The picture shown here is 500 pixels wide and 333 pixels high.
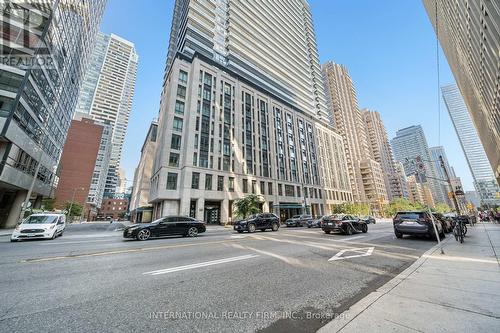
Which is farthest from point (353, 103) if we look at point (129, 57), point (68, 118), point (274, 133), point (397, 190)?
point (129, 57)

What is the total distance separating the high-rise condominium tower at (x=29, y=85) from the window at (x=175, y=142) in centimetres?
1635

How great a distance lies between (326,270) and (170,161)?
32.3 meters

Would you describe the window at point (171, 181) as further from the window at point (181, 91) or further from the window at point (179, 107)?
the window at point (181, 91)

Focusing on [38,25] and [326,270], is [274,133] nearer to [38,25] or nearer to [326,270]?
[38,25]

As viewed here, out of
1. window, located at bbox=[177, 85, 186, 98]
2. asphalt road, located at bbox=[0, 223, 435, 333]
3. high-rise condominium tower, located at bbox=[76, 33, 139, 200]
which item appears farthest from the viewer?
high-rise condominium tower, located at bbox=[76, 33, 139, 200]

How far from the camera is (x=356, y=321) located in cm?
270

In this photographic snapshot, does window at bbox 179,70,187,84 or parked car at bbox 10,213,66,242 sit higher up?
window at bbox 179,70,187,84

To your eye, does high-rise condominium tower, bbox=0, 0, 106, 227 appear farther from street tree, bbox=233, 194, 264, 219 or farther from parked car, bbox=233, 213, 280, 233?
street tree, bbox=233, 194, 264, 219

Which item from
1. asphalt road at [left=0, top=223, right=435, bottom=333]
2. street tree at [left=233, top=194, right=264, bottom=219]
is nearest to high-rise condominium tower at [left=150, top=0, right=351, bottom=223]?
street tree at [left=233, top=194, right=264, bottom=219]

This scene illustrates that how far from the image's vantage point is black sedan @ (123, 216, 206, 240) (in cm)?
1235

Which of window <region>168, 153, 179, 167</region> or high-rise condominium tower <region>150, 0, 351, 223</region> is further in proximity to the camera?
high-rise condominium tower <region>150, 0, 351, 223</region>

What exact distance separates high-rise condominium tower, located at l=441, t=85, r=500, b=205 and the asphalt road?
6936 centimetres

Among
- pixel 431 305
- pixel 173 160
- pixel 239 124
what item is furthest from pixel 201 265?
pixel 239 124

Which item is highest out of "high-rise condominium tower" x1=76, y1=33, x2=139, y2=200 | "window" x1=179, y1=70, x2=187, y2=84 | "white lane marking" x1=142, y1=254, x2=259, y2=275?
"high-rise condominium tower" x1=76, y1=33, x2=139, y2=200
